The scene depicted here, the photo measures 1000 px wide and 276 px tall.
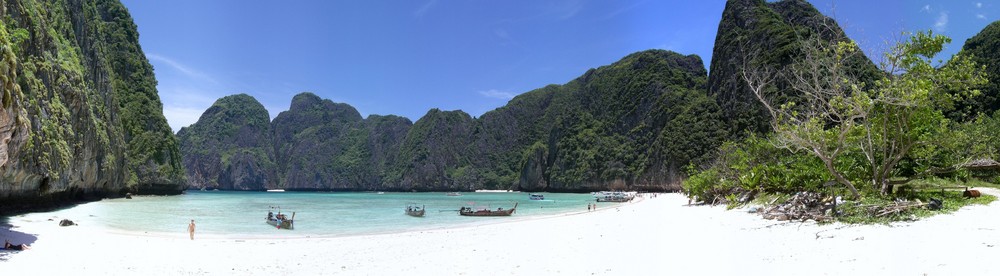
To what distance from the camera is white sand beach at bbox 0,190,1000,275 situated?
7.16 metres

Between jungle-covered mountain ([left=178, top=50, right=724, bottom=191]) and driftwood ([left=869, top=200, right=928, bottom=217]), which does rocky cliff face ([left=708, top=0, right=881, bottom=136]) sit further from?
driftwood ([left=869, top=200, right=928, bottom=217])

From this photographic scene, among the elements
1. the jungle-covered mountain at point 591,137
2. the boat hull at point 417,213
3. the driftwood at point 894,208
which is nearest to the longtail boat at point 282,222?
the boat hull at point 417,213

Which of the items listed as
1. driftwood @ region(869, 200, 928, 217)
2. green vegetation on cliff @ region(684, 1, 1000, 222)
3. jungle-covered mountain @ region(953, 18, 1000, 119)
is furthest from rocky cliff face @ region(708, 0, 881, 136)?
driftwood @ region(869, 200, 928, 217)

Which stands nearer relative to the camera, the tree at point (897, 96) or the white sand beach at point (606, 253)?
the white sand beach at point (606, 253)

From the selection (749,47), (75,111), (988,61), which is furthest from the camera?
(749,47)

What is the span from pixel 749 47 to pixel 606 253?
88.9 m

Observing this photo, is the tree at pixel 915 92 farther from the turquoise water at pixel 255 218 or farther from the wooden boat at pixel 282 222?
the wooden boat at pixel 282 222

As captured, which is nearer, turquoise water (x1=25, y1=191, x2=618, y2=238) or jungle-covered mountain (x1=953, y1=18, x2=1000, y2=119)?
turquoise water (x1=25, y1=191, x2=618, y2=238)

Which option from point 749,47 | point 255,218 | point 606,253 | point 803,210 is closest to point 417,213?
point 255,218

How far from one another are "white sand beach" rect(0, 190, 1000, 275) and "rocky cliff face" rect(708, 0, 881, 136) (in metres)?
68.2

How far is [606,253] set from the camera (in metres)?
10.4

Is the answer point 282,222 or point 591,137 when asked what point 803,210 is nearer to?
point 282,222

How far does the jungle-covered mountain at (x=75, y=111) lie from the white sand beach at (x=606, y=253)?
13.5ft

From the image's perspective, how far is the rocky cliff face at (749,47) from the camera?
78.1 metres
